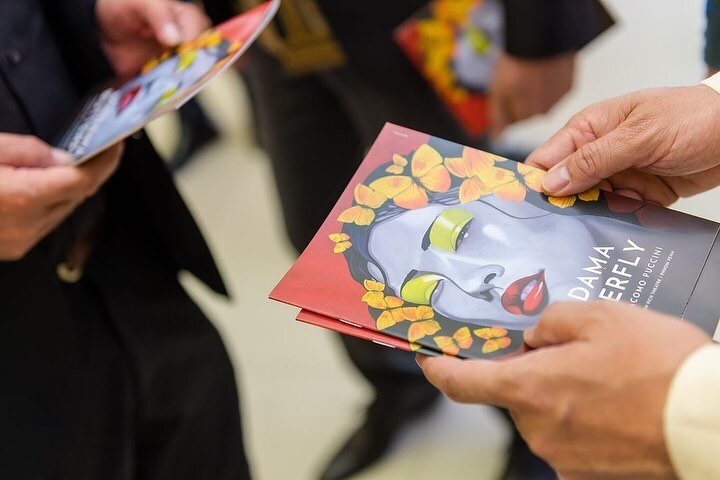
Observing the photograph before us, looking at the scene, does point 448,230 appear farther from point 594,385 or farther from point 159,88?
point 159,88

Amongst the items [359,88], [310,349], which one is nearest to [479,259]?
[359,88]

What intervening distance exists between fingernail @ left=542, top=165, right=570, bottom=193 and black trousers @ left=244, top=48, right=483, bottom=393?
51 cm

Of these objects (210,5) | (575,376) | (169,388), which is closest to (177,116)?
(210,5)

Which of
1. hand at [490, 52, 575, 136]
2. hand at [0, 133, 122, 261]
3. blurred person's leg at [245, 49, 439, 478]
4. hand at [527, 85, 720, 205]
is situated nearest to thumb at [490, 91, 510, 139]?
hand at [490, 52, 575, 136]

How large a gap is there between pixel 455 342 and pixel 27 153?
458 mm

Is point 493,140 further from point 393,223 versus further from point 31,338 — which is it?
point 31,338

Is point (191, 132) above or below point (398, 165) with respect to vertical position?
below

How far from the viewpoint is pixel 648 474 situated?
1.64 feet

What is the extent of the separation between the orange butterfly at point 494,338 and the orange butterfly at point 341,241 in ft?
0.42

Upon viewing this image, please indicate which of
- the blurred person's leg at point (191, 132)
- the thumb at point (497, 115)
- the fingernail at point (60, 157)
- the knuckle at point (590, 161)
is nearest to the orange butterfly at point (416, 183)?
the knuckle at point (590, 161)

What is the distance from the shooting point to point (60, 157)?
774 mm

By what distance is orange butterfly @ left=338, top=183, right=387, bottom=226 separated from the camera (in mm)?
650

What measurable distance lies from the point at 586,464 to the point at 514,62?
0.77 m

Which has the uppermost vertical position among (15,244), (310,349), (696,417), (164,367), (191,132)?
(15,244)
